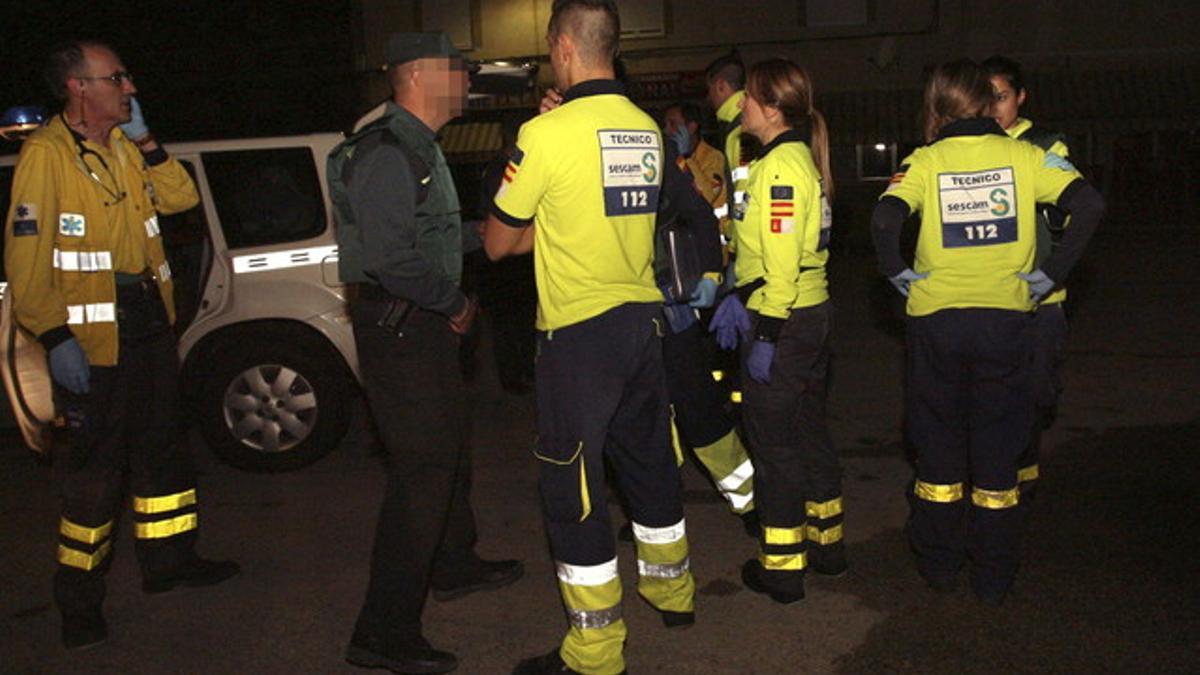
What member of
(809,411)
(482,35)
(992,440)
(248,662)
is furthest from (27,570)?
(482,35)

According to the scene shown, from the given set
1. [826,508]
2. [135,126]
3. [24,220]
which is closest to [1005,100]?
[826,508]

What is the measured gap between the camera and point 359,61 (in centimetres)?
2920

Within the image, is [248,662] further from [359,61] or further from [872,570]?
[359,61]

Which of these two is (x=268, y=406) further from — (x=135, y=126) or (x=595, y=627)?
(x=595, y=627)

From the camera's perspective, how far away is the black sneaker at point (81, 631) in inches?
175

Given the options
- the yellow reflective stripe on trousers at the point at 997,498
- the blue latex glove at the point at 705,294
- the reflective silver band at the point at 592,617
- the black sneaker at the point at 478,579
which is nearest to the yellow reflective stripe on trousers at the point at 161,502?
the black sneaker at the point at 478,579

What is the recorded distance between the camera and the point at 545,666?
13.2 ft

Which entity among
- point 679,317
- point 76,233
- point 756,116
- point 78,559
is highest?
point 756,116

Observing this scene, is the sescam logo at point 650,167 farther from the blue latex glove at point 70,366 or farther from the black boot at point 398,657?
the blue latex glove at point 70,366

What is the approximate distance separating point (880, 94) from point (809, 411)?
78.7ft

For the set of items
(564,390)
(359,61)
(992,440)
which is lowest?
(992,440)

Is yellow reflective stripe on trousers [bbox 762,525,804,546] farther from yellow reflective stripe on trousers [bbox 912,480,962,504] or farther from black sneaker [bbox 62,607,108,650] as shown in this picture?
black sneaker [bbox 62,607,108,650]

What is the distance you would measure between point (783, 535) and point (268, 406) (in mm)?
3413

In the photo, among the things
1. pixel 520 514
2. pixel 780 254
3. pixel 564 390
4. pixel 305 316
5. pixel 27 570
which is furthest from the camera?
pixel 305 316
